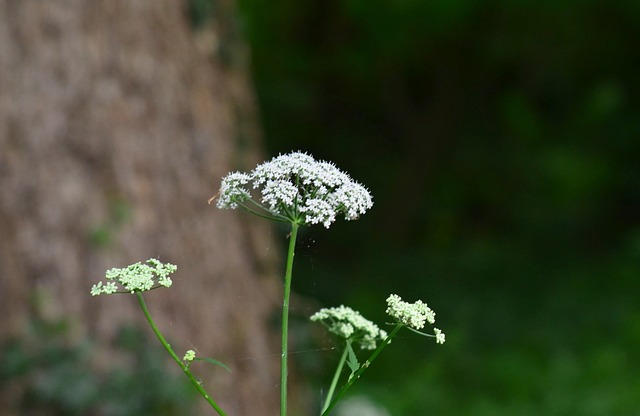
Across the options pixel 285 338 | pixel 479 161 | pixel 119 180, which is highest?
pixel 479 161

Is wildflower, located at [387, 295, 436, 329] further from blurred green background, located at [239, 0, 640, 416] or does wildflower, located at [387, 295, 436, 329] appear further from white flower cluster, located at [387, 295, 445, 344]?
blurred green background, located at [239, 0, 640, 416]

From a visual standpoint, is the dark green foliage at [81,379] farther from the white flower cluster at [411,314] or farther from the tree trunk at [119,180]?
the white flower cluster at [411,314]

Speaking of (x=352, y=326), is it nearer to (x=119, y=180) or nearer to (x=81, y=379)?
(x=81, y=379)

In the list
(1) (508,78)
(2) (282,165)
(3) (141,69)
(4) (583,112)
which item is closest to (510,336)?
(4) (583,112)

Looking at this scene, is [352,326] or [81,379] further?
[81,379]

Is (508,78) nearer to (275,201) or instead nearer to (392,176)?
(392,176)

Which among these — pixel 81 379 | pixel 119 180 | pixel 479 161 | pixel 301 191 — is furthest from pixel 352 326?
pixel 479 161
